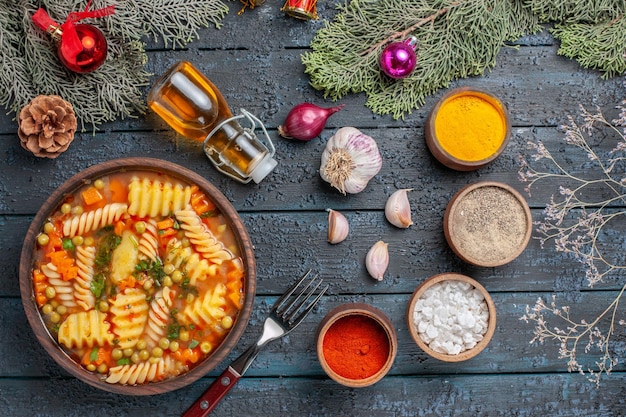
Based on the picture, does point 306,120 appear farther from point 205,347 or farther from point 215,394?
point 215,394

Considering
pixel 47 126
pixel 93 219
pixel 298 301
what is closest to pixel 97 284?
pixel 93 219

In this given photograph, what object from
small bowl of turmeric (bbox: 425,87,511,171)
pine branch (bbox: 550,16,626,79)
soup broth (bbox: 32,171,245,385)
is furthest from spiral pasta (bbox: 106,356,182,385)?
pine branch (bbox: 550,16,626,79)

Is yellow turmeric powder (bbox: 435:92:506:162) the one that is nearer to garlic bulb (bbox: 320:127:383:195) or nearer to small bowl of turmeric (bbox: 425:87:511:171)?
small bowl of turmeric (bbox: 425:87:511:171)

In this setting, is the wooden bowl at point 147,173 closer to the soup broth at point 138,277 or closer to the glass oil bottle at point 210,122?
the soup broth at point 138,277

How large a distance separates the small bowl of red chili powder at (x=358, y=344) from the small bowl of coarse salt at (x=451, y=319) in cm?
9

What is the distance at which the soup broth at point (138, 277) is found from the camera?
1.85 metres

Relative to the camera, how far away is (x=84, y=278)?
1.87 meters

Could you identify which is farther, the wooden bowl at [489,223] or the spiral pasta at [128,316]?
the wooden bowl at [489,223]

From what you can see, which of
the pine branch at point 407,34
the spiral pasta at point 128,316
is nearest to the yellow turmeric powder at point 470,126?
the pine branch at point 407,34

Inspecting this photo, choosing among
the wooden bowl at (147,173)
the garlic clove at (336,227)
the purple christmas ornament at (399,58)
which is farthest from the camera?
the garlic clove at (336,227)

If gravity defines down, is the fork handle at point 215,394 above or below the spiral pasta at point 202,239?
below

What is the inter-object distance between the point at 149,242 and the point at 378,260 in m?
0.68

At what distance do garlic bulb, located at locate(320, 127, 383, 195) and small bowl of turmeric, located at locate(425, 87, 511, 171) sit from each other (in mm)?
188

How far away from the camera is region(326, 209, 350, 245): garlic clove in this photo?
2.02 metres
